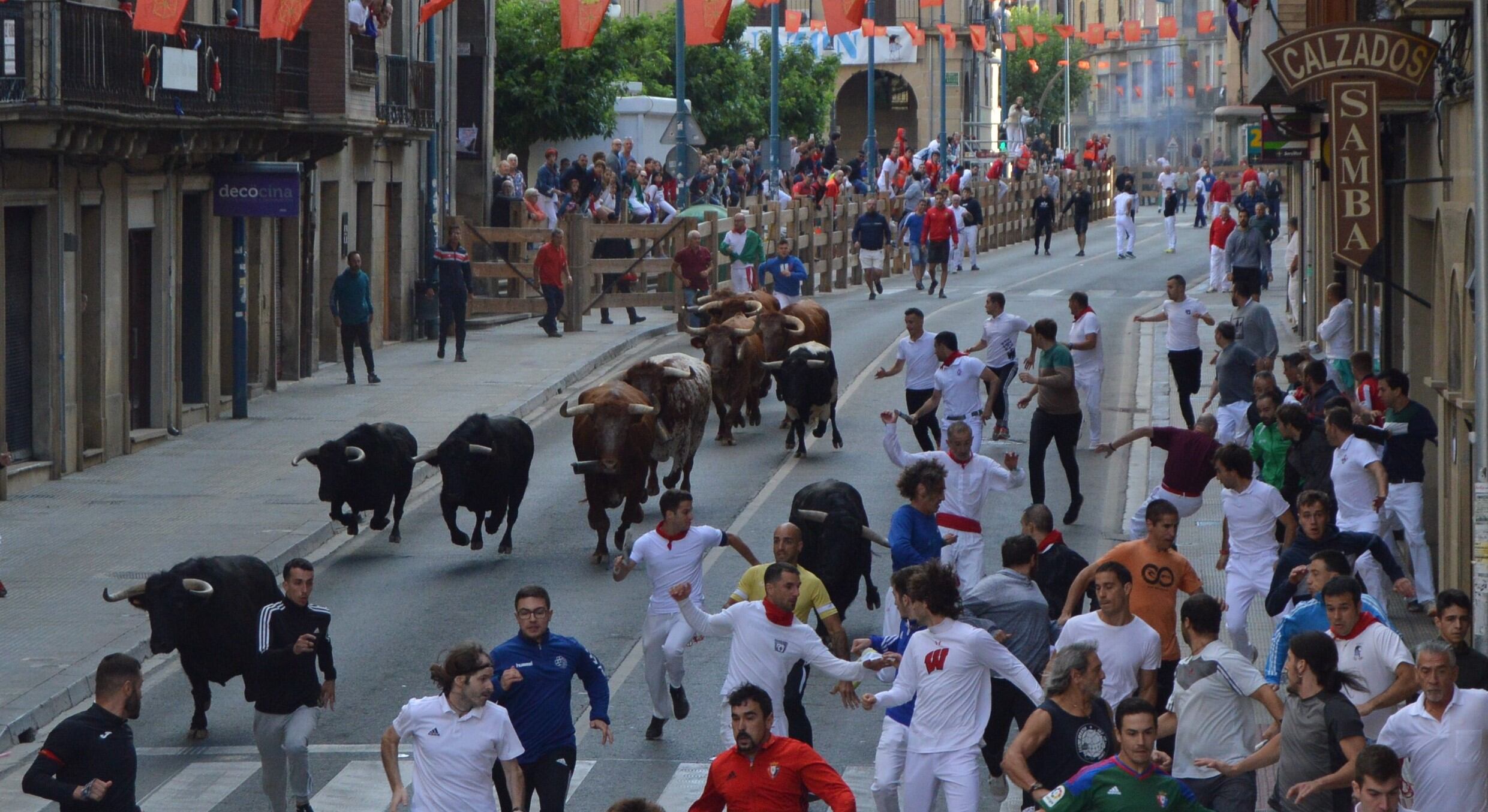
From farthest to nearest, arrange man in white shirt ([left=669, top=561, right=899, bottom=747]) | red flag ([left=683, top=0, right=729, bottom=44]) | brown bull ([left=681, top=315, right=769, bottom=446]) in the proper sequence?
red flag ([left=683, top=0, right=729, bottom=44]) < brown bull ([left=681, top=315, right=769, bottom=446]) < man in white shirt ([left=669, top=561, right=899, bottom=747])

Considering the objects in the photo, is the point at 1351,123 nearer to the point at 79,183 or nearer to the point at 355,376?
the point at 79,183

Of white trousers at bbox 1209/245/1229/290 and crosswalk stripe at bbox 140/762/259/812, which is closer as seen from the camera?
crosswalk stripe at bbox 140/762/259/812

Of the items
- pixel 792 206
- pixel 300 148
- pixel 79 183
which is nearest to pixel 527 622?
pixel 79 183

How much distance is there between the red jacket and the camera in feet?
27.3

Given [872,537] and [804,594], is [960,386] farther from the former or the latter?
[804,594]

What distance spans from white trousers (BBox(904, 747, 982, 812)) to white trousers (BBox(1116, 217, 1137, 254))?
3976cm

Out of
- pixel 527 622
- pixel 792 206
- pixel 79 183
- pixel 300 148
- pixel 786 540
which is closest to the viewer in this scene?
pixel 527 622

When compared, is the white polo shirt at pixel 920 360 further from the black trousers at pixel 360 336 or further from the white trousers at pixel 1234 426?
the black trousers at pixel 360 336

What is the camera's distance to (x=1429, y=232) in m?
17.7

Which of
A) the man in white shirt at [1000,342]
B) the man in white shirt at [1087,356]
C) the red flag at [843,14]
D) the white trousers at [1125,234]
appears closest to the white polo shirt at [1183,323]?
the man in white shirt at [1087,356]

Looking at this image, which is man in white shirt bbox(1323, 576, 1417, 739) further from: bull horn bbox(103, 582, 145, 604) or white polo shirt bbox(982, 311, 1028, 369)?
white polo shirt bbox(982, 311, 1028, 369)

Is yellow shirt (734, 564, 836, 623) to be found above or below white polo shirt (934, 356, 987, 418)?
below

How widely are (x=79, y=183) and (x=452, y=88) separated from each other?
1445 centimetres

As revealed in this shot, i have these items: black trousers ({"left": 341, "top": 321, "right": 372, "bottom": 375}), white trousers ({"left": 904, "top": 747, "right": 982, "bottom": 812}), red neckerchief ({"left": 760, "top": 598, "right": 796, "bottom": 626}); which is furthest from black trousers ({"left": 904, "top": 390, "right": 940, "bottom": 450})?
white trousers ({"left": 904, "top": 747, "right": 982, "bottom": 812})
